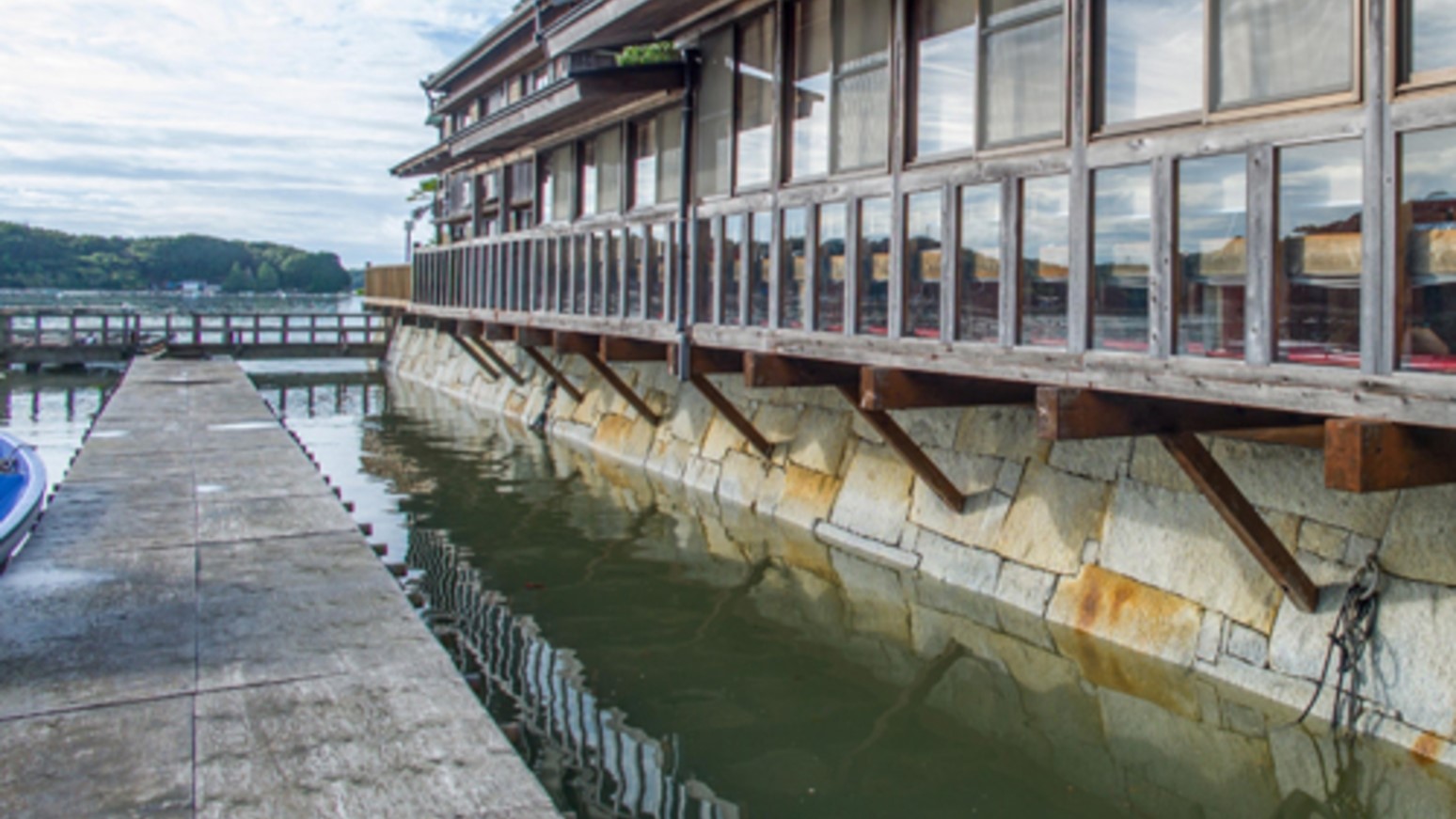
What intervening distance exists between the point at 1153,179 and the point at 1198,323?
0.85 meters

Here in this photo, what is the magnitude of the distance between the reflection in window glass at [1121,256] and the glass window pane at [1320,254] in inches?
32.1

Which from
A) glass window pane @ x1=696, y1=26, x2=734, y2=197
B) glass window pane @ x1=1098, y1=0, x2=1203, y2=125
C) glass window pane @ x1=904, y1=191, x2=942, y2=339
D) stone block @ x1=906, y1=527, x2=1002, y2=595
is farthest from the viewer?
glass window pane @ x1=696, y1=26, x2=734, y2=197

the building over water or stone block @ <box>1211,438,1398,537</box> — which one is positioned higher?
the building over water

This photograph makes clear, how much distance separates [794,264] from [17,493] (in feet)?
20.0

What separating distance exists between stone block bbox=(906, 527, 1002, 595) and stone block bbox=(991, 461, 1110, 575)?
18cm

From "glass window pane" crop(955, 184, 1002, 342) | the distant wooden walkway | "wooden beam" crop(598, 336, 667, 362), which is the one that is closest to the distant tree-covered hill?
the distant wooden walkway

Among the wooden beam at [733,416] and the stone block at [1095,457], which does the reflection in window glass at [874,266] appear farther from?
the wooden beam at [733,416]

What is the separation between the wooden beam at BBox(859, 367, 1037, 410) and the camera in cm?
810

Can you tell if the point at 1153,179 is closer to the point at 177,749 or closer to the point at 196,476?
the point at 177,749

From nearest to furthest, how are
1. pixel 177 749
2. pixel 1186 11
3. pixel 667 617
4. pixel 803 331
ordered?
pixel 177 749 < pixel 1186 11 < pixel 667 617 < pixel 803 331

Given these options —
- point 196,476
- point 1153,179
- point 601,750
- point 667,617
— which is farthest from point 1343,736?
point 196,476

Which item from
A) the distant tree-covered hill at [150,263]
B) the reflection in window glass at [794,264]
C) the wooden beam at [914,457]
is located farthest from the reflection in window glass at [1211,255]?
the distant tree-covered hill at [150,263]

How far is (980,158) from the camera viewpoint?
740 centimetres

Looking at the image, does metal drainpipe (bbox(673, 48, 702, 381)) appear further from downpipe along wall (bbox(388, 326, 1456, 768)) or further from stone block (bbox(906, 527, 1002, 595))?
stone block (bbox(906, 527, 1002, 595))
